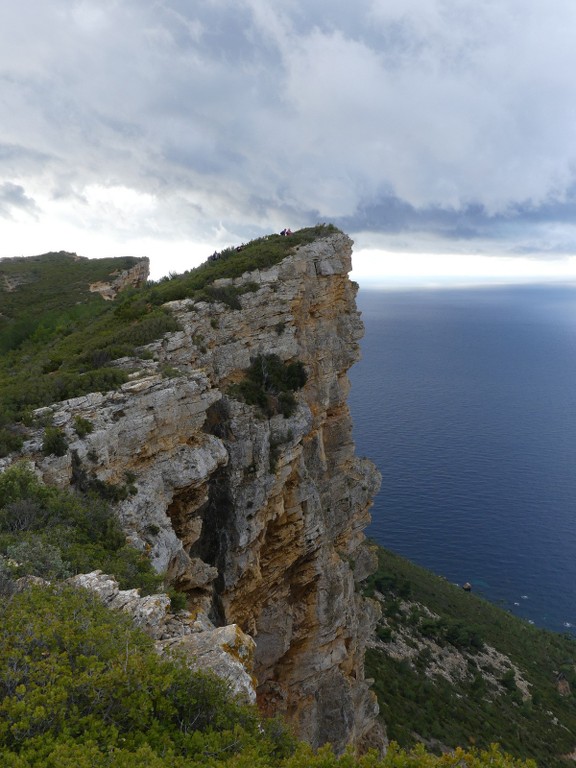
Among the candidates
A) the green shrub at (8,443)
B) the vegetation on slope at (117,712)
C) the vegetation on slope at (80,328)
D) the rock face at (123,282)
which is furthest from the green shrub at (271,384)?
the rock face at (123,282)

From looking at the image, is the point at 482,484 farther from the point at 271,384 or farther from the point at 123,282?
the point at 271,384

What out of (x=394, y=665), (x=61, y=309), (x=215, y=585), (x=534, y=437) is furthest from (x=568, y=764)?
(x=534, y=437)

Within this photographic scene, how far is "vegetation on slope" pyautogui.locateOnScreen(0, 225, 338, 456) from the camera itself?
18.2 meters

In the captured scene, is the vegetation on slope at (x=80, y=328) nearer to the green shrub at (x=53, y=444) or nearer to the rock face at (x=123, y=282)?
the green shrub at (x=53, y=444)

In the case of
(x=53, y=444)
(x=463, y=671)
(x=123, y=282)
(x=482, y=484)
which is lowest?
(x=463, y=671)

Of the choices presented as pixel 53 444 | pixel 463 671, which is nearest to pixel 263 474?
pixel 53 444

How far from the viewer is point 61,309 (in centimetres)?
4872

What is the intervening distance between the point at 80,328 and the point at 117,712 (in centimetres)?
3272

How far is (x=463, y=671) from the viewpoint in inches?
1902

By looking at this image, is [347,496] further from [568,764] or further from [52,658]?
[568,764]

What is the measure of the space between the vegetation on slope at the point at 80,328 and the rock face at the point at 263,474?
3.41ft

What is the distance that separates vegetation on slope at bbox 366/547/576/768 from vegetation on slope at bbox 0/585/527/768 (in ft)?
110

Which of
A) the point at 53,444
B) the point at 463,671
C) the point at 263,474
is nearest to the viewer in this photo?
the point at 53,444

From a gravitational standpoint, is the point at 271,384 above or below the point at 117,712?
above
